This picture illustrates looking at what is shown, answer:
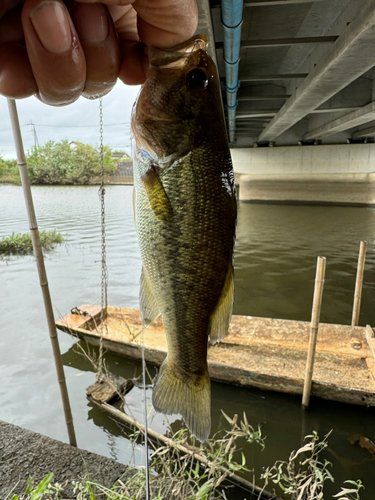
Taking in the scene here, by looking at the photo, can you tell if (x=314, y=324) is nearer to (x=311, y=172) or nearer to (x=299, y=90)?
(x=299, y=90)

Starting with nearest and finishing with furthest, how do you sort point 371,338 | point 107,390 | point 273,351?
point 107,390 < point 371,338 < point 273,351

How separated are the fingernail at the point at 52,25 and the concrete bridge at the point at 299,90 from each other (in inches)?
155

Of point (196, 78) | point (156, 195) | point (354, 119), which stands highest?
point (354, 119)

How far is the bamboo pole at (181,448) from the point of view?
3233 millimetres

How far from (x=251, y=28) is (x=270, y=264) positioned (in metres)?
8.47

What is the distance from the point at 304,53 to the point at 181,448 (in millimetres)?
10313

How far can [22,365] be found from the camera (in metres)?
6.97

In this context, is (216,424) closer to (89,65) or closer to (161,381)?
(161,381)

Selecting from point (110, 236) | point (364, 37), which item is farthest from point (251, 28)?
point (110, 236)

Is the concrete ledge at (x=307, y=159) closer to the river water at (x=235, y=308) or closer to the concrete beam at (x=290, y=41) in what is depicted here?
the river water at (x=235, y=308)

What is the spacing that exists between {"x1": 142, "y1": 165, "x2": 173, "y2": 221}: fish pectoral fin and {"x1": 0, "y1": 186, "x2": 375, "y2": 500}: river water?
449 cm

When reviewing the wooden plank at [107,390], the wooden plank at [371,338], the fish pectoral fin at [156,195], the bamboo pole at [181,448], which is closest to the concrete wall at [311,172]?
the wooden plank at [371,338]

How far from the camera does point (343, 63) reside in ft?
24.0

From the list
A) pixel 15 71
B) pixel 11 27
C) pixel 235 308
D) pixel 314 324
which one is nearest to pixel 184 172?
pixel 15 71
